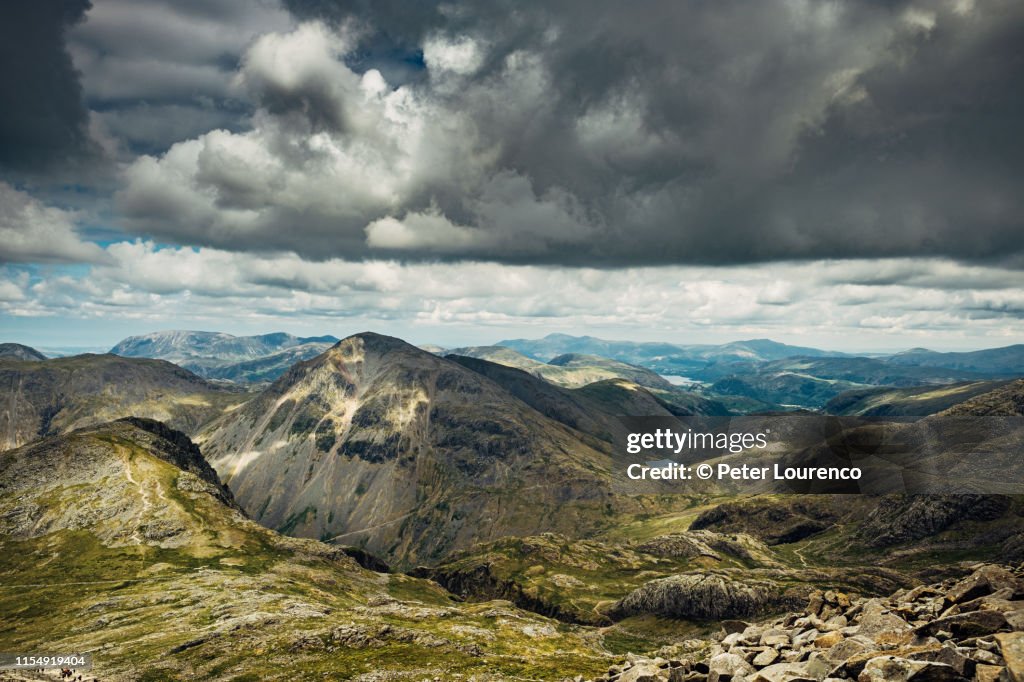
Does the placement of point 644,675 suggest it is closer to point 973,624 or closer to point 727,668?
point 727,668

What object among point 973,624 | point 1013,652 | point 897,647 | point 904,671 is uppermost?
point 1013,652

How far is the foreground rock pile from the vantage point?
32.6 meters

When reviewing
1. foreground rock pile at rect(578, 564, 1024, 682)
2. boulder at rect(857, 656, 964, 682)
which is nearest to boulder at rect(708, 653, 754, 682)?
foreground rock pile at rect(578, 564, 1024, 682)

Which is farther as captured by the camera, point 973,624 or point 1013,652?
point 973,624

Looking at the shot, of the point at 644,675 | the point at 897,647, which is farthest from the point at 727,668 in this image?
the point at 897,647

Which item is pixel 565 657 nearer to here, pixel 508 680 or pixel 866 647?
pixel 508 680

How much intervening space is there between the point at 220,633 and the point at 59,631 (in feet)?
218

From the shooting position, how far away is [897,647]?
131 ft

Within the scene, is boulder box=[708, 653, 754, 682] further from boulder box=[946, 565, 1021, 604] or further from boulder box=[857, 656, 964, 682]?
boulder box=[946, 565, 1021, 604]

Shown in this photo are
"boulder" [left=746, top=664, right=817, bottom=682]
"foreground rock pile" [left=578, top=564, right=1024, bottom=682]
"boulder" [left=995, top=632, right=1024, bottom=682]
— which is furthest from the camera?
"boulder" [left=746, top=664, right=817, bottom=682]

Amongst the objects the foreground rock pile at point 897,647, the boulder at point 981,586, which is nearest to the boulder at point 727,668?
the foreground rock pile at point 897,647

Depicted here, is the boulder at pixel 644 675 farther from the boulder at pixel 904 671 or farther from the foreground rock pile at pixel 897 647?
the boulder at pixel 904 671

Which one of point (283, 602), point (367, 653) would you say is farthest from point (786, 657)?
point (283, 602)

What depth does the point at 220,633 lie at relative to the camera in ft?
490
